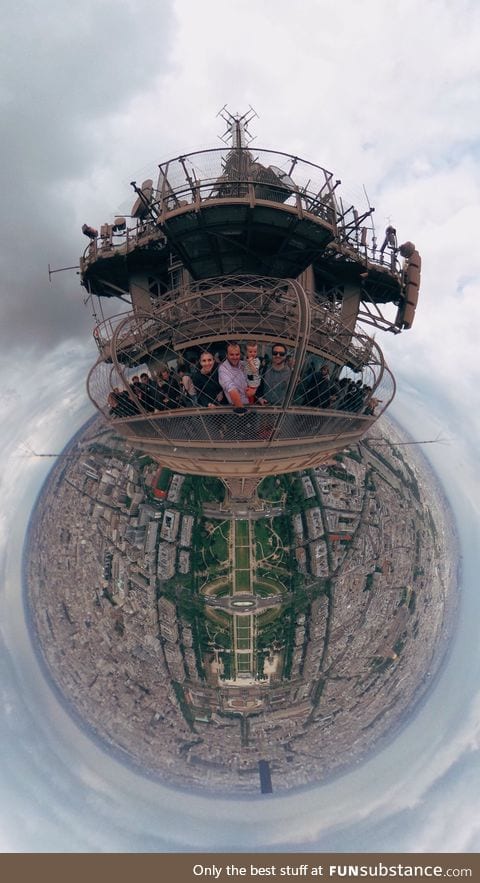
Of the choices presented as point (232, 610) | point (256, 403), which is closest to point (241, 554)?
point (232, 610)

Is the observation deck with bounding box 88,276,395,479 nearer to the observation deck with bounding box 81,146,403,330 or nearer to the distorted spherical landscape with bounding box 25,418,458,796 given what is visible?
the observation deck with bounding box 81,146,403,330

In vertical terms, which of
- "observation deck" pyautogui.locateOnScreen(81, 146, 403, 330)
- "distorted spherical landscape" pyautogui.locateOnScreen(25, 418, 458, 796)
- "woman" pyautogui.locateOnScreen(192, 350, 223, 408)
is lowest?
"distorted spherical landscape" pyautogui.locateOnScreen(25, 418, 458, 796)

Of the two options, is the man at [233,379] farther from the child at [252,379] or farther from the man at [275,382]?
the man at [275,382]

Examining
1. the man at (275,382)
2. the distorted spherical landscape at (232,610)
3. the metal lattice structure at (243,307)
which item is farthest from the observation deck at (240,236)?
the distorted spherical landscape at (232,610)

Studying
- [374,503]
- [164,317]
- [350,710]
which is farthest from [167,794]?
[164,317]

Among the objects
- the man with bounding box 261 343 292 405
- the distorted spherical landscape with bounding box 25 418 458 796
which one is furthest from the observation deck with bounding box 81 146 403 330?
the distorted spherical landscape with bounding box 25 418 458 796

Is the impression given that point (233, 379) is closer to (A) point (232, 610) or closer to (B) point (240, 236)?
(B) point (240, 236)

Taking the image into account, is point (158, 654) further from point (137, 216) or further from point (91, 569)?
point (137, 216)

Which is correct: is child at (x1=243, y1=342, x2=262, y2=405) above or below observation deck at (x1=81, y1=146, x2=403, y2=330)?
below
